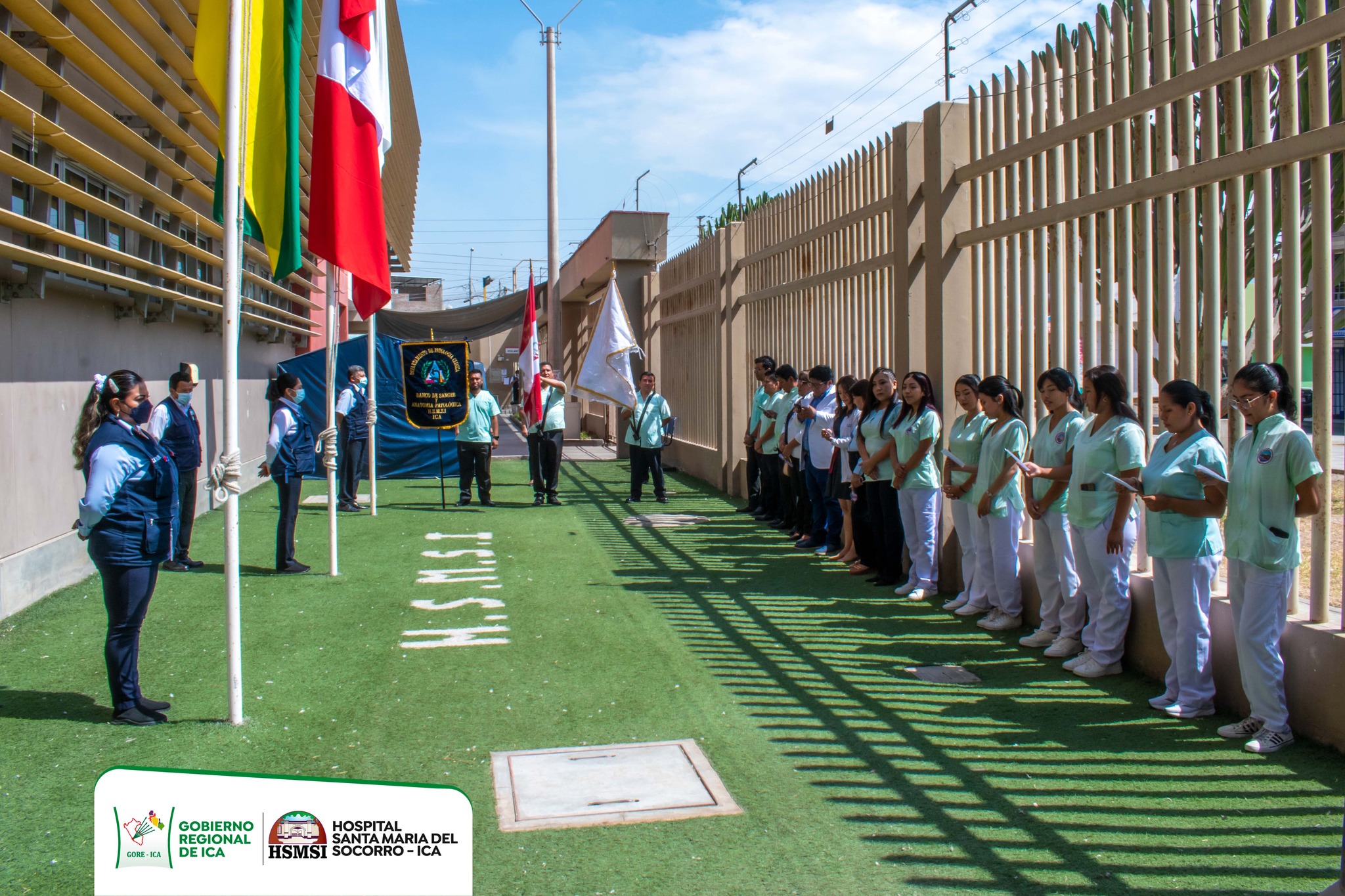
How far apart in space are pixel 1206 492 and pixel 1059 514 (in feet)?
4.66

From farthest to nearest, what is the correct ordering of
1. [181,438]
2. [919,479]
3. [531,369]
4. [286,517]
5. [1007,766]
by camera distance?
[531,369]
[181,438]
[286,517]
[919,479]
[1007,766]

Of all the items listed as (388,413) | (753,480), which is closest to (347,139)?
(753,480)

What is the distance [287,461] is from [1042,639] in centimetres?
628

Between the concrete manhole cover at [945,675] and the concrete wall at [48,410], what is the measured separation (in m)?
6.11

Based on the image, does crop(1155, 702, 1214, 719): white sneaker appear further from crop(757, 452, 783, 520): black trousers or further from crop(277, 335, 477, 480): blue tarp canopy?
crop(277, 335, 477, 480): blue tarp canopy

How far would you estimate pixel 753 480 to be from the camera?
1280 cm

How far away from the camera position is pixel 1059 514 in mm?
6375

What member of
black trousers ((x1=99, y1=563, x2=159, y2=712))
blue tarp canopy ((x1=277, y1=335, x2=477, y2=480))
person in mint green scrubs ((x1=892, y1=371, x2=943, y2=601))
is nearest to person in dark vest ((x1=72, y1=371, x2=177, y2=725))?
black trousers ((x1=99, y1=563, x2=159, y2=712))

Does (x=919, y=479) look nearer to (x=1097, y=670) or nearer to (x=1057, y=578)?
(x=1057, y=578)

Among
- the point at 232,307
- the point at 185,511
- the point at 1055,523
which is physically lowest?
the point at 185,511

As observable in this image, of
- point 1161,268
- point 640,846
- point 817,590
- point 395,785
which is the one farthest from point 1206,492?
point 395,785

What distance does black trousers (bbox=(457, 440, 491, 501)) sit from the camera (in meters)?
13.9

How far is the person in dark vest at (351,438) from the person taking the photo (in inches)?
535

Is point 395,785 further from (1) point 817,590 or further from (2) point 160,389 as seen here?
(2) point 160,389
